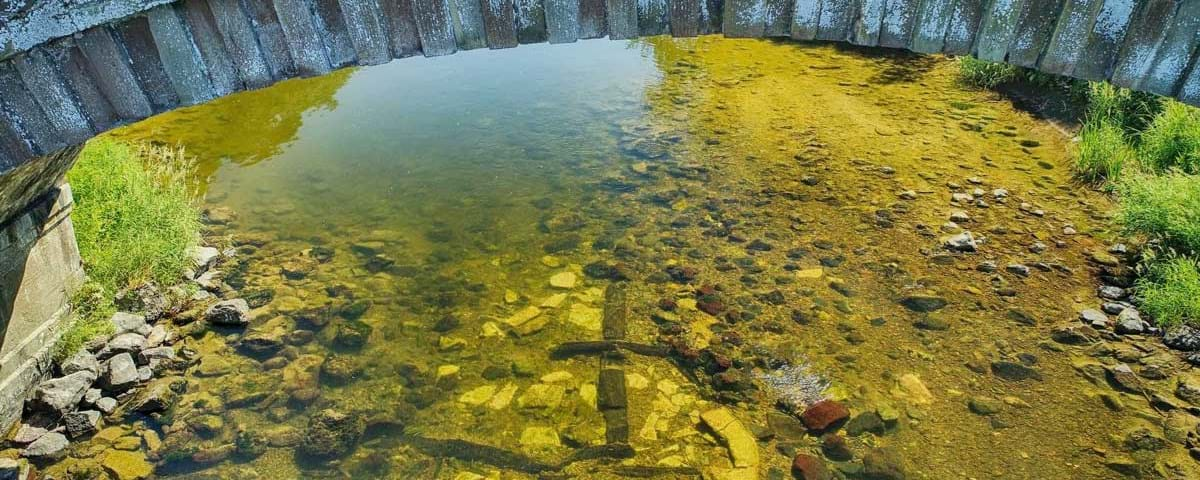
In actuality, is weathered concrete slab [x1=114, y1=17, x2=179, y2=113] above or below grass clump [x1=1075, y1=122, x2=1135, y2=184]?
above

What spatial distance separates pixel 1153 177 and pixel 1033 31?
14.5ft

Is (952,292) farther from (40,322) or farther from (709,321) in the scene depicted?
→ (40,322)

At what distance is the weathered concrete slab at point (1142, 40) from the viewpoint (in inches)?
111

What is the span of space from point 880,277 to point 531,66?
634 centimetres

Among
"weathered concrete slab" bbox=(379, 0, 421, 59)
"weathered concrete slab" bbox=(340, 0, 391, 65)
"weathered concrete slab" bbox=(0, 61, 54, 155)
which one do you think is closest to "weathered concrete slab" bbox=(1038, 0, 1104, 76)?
"weathered concrete slab" bbox=(379, 0, 421, 59)

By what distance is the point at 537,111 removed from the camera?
9.00 meters

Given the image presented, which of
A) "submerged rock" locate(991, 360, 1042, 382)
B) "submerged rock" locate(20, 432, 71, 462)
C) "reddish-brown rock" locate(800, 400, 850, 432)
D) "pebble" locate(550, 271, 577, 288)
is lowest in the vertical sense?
"submerged rock" locate(991, 360, 1042, 382)

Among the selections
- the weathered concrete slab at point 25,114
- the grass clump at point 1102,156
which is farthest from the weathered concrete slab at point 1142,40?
the grass clump at point 1102,156

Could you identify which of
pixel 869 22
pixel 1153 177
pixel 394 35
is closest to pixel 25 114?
pixel 394 35

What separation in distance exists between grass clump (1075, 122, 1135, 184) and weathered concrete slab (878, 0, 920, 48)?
15.7 ft

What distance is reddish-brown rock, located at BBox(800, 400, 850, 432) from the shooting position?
173 inches

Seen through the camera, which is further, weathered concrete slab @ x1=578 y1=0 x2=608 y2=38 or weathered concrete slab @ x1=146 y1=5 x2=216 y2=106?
weathered concrete slab @ x1=578 y1=0 x2=608 y2=38

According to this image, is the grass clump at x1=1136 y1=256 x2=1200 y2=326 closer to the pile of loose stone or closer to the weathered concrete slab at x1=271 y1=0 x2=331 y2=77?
the weathered concrete slab at x1=271 y1=0 x2=331 y2=77

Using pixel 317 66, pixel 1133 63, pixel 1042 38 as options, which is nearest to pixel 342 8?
pixel 317 66
